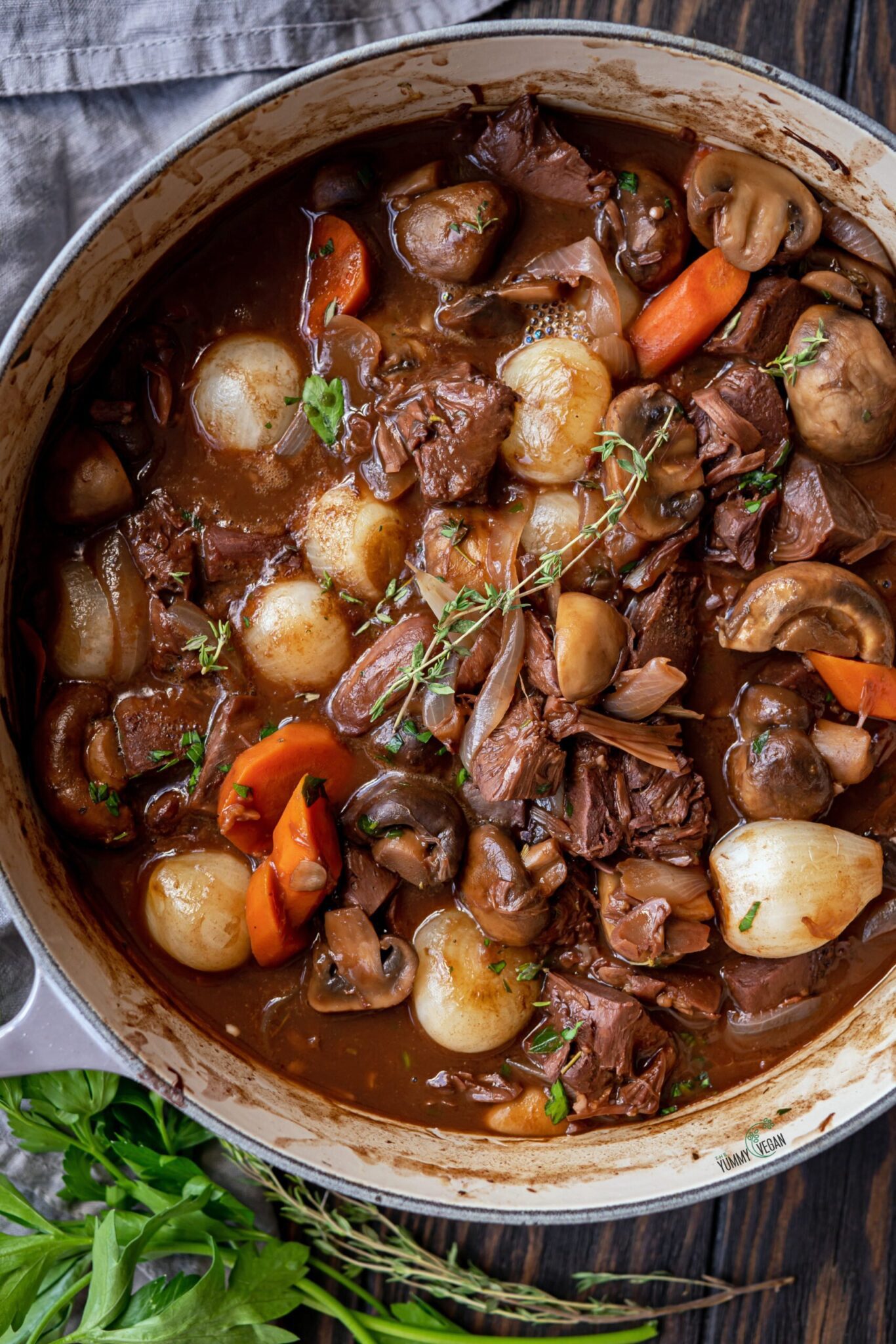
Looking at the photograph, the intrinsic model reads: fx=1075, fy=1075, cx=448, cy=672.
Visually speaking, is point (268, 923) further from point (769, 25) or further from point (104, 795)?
point (769, 25)

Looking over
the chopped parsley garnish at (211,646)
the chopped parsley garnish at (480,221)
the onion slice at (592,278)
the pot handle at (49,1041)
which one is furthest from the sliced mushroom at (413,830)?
the chopped parsley garnish at (480,221)

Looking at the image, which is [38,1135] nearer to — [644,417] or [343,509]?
[343,509]

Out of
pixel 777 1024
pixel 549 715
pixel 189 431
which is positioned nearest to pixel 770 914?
pixel 777 1024

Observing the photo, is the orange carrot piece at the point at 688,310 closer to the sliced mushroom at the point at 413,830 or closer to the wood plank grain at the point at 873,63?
the wood plank grain at the point at 873,63

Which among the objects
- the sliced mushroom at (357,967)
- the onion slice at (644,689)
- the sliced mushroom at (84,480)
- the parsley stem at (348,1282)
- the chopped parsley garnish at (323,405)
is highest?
the sliced mushroom at (84,480)

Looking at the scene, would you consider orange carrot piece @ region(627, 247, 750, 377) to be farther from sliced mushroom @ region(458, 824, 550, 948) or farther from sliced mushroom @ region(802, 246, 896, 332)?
sliced mushroom @ region(458, 824, 550, 948)
